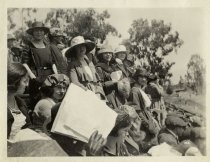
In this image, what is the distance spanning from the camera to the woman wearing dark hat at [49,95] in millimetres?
818

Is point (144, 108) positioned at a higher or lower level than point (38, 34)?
lower

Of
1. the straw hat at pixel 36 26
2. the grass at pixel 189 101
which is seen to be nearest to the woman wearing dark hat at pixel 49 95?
the straw hat at pixel 36 26

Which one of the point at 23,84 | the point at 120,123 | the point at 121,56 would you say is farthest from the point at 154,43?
the point at 23,84

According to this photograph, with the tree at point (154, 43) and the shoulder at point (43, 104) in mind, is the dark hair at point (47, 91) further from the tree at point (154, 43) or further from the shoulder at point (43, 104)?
the tree at point (154, 43)

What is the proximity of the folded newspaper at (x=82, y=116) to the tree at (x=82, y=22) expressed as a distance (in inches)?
4.4

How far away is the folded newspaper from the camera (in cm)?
82

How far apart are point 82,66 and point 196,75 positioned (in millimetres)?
236

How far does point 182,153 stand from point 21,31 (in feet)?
1.36

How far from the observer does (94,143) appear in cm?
82

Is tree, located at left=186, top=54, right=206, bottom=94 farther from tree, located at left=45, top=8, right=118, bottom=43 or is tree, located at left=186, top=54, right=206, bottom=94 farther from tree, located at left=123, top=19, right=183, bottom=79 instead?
tree, located at left=45, top=8, right=118, bottom=43

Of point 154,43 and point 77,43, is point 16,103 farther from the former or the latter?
point 154,43

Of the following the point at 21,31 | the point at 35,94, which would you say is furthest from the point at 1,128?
the point at 21,31

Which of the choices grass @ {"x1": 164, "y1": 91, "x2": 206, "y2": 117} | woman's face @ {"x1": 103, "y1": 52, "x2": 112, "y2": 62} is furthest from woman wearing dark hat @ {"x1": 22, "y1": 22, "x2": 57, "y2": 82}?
grass @ {"x1": 164, "y1": 91, "x2": 206, "y2": 117}

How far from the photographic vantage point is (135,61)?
834 millimetres
